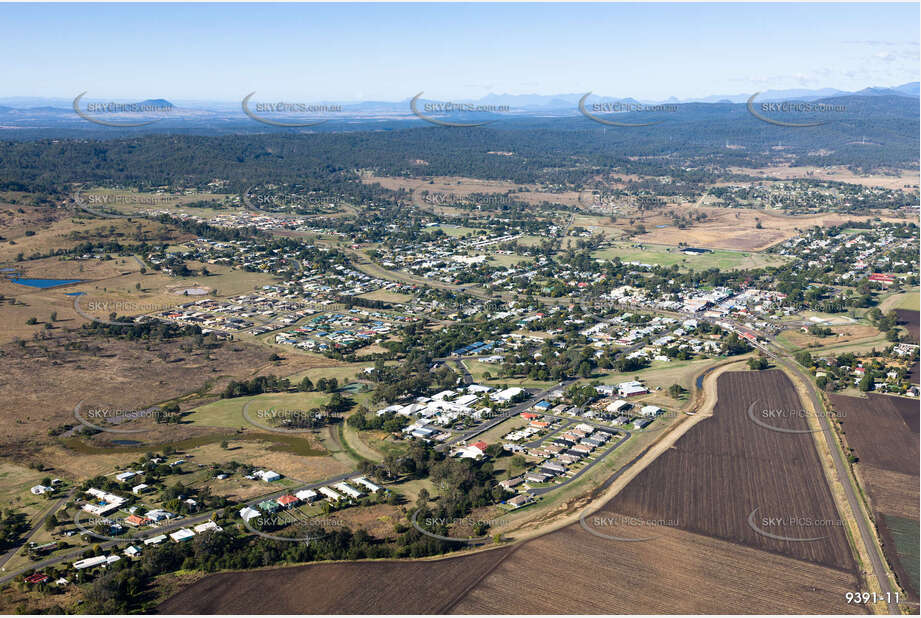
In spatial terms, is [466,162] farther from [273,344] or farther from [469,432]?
[469,432]

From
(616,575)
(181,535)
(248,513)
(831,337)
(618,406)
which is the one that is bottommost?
(616,575)

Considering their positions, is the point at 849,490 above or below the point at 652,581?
above

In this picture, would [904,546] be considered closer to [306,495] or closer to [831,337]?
[306,495]

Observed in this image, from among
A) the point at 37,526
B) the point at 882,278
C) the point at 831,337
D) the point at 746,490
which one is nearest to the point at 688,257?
the point at 882,278

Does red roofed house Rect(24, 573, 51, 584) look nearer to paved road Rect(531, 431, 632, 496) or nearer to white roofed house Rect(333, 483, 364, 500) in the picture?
white roofed house Rect(333, 483, 364, 500)

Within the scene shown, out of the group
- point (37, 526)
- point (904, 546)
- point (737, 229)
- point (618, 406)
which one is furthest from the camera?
point (737, 229)

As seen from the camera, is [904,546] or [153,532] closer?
[904,546]
